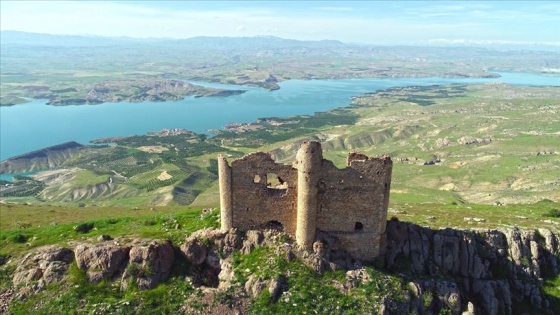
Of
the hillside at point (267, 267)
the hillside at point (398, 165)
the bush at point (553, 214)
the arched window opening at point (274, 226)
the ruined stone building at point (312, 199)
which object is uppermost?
the ruined stone building at point (312, 199)

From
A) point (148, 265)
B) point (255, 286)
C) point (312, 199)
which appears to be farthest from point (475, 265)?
point (148, 265)

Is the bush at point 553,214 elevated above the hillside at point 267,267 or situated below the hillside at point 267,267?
below

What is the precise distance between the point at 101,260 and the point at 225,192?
10.2 metres

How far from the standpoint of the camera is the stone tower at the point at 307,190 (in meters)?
29.8

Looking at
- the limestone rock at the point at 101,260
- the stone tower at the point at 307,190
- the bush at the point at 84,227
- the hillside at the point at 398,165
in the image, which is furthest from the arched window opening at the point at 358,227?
the hillside at the point at 398,165

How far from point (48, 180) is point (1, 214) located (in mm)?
101772

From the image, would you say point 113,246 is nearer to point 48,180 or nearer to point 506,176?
point 506,176

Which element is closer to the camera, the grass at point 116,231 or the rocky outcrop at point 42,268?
the rocky outcrop at point 42,268

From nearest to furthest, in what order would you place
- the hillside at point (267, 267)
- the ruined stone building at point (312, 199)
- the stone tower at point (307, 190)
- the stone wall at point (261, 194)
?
1. the hillside at point (267, 267)
2. the stone tower at point (307, 190)
3. the ruined stone building at point (312, 199)
4. the stone wall at point (261, 194)

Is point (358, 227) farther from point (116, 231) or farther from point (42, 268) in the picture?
point (42, 268)

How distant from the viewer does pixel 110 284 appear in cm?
2961

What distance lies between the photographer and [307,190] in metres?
30.3

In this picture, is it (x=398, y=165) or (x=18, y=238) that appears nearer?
(x=18, y=238)

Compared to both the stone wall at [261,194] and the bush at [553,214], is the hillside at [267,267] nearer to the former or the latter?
the bush at [553,214]
